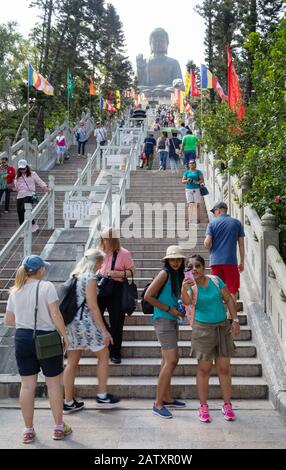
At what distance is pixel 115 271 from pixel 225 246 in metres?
1.49

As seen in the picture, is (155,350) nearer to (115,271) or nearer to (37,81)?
(115,271)

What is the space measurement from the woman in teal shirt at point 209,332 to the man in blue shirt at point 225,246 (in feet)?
5.41

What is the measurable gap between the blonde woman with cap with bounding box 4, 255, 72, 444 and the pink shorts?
2777mm

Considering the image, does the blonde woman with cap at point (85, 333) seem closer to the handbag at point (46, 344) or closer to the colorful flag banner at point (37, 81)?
the handbag at point (46, 344)

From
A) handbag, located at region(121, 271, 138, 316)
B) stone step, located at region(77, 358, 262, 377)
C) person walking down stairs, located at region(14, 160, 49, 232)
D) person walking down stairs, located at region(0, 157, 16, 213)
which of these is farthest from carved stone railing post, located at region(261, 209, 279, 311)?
person walking down stairs, located at region(0, 157, 16, 213)

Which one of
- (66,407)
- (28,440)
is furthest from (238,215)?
(28,440)

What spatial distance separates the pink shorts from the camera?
Result: 25.9 feet

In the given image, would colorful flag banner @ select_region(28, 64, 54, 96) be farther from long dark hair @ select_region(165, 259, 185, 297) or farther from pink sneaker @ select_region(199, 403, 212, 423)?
pink sneaker @ select_region(199, 403, 212, 423)

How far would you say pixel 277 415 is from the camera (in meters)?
6.35

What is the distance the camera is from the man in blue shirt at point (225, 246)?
7.85m

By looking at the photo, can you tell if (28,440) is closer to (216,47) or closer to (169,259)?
(169,259)

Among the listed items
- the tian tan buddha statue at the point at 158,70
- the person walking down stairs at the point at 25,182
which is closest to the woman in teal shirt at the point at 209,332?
the person walking down stairs at the point at 25,182
